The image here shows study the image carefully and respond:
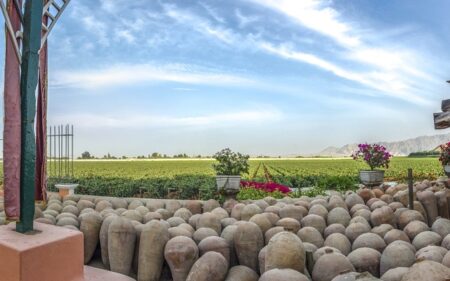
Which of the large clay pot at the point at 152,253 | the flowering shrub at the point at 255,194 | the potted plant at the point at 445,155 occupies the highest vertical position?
the potted plant at the point at 445,155

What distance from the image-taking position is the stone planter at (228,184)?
30.0 ft

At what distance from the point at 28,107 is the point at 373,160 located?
1066 cm

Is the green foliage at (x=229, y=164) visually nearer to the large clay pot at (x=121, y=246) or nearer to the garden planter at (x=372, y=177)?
the garden planter at (x=372, y=177)

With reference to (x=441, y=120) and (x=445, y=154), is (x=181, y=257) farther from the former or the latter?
(x=445, y=154)

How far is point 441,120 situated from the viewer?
672 centimetres

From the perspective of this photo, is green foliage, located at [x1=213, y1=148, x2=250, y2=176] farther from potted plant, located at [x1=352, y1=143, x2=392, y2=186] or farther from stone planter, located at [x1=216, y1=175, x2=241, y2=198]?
potted plant, located at [x1=352, y1=143, x2=392, y2=186]

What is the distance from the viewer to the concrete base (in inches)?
113

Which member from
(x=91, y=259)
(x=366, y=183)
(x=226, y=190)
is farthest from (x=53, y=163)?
(x=91, y=259)

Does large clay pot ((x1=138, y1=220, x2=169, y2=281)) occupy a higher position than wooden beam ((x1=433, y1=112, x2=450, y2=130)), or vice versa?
wooden beam ((x1=433, y1=112, x2=450, y2=130))

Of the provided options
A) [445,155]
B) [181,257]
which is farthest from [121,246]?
[445,155]

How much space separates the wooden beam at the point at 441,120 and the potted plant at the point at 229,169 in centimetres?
389

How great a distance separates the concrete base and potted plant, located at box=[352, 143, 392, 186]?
9854 millimetres

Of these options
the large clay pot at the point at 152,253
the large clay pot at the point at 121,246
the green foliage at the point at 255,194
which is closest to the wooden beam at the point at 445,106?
the green foliage at the point at 255,194

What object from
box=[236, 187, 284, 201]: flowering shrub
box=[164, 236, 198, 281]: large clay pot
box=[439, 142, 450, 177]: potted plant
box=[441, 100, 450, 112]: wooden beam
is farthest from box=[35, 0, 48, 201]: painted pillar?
box=[439, 142, 450, 177]: potted plant
